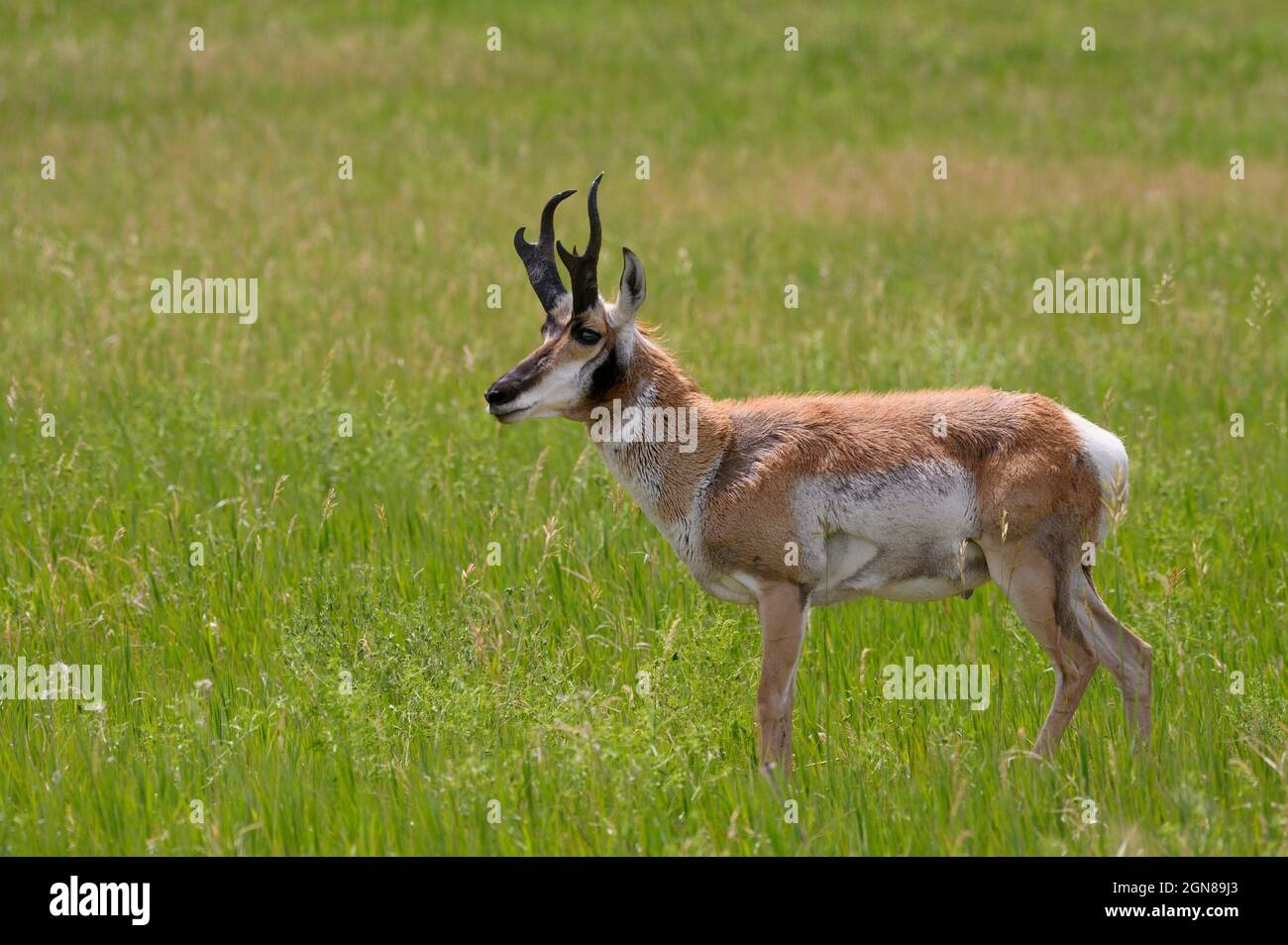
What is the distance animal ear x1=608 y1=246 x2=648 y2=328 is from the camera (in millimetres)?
6754

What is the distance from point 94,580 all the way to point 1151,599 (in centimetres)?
537

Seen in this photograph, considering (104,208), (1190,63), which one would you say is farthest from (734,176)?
(1190,63)

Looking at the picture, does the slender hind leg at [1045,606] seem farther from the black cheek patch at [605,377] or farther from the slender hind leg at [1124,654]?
the black cheek patch at [605,377]

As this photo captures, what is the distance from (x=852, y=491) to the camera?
22.2 feet

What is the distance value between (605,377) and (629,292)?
378 millimetres

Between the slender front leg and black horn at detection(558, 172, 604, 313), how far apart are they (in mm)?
1414

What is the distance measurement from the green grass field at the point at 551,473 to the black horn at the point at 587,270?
122 cm

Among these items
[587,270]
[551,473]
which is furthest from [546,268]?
[551,473]

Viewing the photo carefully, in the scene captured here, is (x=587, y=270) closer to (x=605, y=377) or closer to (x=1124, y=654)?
(x=605, y=377)

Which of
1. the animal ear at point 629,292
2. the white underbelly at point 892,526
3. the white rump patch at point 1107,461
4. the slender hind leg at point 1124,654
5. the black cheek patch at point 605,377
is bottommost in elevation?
the slender hind leg at point 1124,654

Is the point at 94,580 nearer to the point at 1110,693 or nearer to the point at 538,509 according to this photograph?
the point at 538,509

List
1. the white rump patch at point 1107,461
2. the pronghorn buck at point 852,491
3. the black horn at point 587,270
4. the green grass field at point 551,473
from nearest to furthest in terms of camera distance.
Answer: the green grass field at point 551,473
the black horn at point 587,270
the pronghorn buck at point 852,491
the white rump patch at point 1107,461

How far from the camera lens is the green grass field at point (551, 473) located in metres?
5.77

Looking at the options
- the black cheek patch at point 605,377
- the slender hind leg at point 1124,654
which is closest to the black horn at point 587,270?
the black cheek patch at point 605,377
